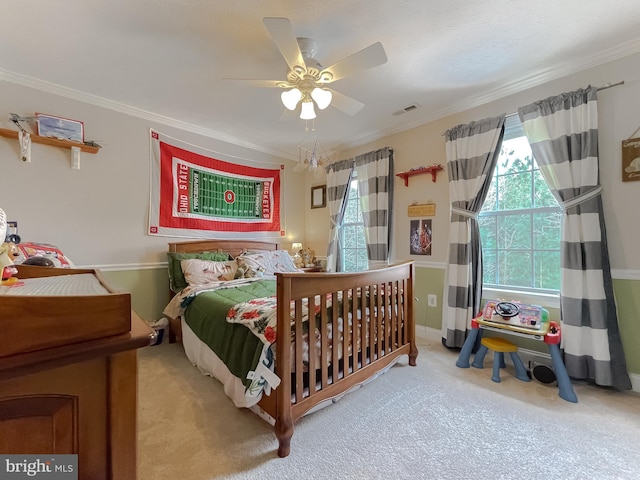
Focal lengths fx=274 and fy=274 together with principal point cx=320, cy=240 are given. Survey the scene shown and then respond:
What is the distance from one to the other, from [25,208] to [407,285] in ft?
10.8

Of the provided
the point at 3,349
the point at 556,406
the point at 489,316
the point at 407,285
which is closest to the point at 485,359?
the point at 489,316

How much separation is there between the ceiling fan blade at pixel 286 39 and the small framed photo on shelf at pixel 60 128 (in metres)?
2.16

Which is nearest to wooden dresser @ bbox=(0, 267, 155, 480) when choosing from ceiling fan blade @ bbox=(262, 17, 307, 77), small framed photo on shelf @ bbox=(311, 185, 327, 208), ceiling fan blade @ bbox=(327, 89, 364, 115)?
ceiling fan blade @ bbox=(262, 17, 307, 77)

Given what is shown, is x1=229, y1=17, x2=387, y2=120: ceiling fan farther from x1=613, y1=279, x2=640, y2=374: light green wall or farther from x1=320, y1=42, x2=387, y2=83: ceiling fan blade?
x1=613, y1=279, x2=640, y2=374: light green wall

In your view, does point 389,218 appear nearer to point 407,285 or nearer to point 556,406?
point 407,285

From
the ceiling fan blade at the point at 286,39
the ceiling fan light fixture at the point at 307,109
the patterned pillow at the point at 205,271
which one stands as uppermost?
the ceiling fan blade at the point at 286,39

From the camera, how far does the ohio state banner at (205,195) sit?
3045mm

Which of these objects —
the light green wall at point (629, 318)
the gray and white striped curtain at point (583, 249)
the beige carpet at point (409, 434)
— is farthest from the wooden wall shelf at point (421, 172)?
the beige carpet at point (409, 434)

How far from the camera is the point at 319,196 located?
4.32m

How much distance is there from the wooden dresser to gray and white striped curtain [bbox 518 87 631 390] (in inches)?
106

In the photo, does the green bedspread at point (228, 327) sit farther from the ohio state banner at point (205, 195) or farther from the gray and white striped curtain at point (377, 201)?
the gray and white striped curtain at point (377, 201)

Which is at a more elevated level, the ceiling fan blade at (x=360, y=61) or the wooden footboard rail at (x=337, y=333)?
the ceiling fan blade at (x=360, y=61)

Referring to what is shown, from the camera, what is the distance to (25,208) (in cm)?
231

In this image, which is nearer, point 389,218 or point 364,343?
point 364,343
